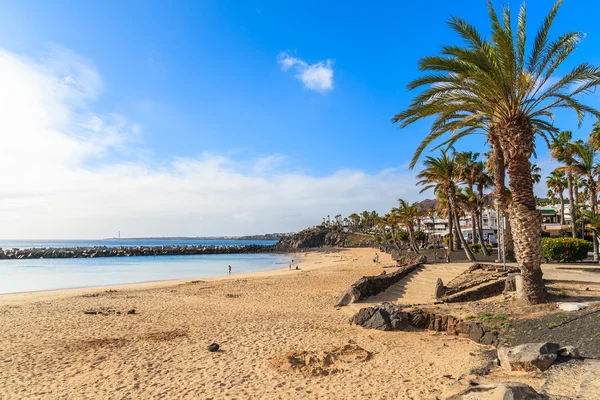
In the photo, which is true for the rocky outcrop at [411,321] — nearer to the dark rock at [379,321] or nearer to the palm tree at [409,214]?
the dark rock at [379,321]

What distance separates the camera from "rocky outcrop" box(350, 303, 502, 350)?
10508mm

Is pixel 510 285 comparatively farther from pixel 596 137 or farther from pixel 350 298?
pixel 596 137

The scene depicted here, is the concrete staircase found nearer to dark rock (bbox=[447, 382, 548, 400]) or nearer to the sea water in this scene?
dark rock (bbox=[447, 382, 548, 400])

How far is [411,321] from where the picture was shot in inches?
465

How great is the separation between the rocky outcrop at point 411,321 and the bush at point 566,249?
1253cm

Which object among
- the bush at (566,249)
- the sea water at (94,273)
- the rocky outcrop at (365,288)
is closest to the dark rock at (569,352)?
the rocky outcrop at (365,288)

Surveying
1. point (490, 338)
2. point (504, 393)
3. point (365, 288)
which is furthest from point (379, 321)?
point (504, 393)

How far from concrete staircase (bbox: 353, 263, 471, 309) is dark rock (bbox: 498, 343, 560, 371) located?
25.5 feet

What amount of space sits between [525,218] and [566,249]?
11599mm

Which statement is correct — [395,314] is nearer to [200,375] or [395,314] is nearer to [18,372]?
[200,375]

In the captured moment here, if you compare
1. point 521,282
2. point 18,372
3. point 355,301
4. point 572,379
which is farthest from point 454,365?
point 18,372

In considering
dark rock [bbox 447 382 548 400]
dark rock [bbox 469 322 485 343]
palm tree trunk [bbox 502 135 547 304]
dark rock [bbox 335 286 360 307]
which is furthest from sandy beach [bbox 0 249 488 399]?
palm tree trunk [bbox 502 135 547 304]

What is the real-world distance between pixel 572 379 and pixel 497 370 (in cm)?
162

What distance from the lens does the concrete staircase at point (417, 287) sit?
16.2 meters
